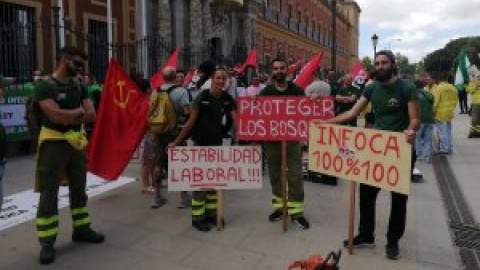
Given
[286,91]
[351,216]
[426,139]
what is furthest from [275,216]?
[426,139]

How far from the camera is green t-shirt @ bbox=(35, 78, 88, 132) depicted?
473 cm

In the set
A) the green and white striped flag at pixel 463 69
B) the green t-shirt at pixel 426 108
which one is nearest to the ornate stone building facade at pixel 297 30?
the green and white striped flag at pixel 463 69

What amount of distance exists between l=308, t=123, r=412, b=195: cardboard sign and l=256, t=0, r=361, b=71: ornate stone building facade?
59.0ft

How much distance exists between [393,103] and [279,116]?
1.32 meters

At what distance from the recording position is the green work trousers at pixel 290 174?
5922 millimetres

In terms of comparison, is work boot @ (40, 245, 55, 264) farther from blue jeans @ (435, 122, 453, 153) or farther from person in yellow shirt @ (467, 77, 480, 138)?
person in yellow shirt @ (467, 77, 480, 138)

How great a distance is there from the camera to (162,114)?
21.6ft

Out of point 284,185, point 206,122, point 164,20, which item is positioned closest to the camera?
point 284,185

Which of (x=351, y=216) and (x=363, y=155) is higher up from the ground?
(x=363, y=155)

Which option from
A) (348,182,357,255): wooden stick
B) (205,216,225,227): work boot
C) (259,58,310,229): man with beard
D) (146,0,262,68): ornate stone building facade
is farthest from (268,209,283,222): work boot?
(146,0,262,68): ornate stone building facade

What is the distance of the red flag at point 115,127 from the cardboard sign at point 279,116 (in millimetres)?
1514

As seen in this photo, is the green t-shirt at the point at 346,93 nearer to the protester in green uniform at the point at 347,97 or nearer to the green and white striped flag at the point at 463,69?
the protester in green uniform at the point at 347,97

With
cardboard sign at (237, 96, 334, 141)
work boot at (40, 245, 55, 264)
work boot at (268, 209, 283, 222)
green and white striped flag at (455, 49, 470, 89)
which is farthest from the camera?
green and white striped flag at (455, 49, 470, 89)

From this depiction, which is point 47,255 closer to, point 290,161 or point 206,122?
point 206,122
